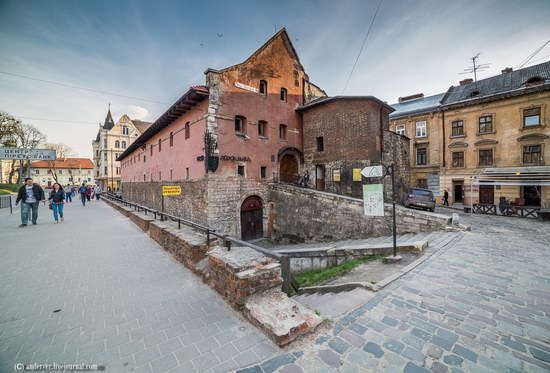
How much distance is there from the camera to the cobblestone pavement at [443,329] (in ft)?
7.55

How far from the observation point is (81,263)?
5.51 m

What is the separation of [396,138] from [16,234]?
22.2m

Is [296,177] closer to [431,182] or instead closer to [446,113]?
[431,182]

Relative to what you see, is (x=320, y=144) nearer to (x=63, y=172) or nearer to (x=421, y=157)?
(x=421, y=157)

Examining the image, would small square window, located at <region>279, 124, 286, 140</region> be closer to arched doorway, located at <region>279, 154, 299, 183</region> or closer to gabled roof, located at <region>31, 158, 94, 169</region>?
arched doorway, located at <region>279, 154, 299, 183</region>

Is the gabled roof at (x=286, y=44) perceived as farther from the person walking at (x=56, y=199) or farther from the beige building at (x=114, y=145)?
the beige building at (x=114, y=145)

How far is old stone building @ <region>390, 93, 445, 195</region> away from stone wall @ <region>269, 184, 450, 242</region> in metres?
16.9

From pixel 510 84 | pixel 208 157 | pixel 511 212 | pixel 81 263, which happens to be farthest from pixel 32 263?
pixel 510 84

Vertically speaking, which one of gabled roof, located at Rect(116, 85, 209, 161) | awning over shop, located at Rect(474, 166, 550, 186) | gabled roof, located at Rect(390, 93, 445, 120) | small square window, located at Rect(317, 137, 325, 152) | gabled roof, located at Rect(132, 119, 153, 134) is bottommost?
awning over shop, located at Rect(474, 166, 550, 186)

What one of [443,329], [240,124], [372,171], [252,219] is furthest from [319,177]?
[443,329]

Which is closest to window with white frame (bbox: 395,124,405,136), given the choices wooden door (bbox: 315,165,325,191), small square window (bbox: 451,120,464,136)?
small square window (bbox: 451,120,464,136)

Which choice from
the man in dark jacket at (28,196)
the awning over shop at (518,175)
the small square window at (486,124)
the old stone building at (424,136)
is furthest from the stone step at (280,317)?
the small square window at (486,124)

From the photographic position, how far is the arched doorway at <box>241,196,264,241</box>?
1369 cm

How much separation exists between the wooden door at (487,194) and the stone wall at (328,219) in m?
16.4
